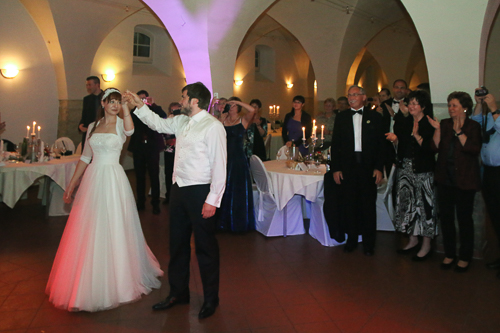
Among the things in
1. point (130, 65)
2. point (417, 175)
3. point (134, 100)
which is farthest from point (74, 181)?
point (130, 65)

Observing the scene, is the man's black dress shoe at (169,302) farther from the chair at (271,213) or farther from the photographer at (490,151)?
the photographer at (490,151)

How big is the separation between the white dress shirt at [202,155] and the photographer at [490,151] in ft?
8.81

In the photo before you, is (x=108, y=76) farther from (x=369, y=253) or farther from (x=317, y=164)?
(x=369, y=253)

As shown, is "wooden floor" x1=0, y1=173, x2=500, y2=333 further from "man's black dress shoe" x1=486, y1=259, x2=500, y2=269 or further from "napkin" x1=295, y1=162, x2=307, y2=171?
"napkin" x1=295, y1=162, x2=307, y2=171

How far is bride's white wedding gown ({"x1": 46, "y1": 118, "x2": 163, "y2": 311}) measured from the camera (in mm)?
3201

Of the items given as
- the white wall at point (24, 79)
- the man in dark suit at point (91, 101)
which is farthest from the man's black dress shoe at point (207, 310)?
the white wall at point (24, 79)

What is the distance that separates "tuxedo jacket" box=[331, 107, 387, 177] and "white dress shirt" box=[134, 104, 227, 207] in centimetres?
203

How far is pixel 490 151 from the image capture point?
4039 mm

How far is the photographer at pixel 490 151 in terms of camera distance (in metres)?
3.99

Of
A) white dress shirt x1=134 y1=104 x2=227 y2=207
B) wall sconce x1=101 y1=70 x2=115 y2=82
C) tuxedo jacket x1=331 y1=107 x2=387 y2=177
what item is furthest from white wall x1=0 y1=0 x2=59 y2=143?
tuxedo jacket x1=331 y1=107 x2=387 y2=177

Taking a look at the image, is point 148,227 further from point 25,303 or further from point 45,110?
point 45,110

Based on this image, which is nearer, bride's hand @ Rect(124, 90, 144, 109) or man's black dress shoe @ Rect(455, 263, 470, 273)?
bride's hand @ Rect(124, 90, 144, 109)

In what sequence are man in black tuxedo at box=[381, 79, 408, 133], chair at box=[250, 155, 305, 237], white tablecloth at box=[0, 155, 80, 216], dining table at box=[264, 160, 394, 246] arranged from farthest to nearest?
1. white tablecloth at box=[0, 155, 80, 216]
2. man in black tuxedo at box=[381, 79, 408, 133]
3. chair at box=[250, 155, 305, 237]
4. dining table at box=[264, 160, 394, 246]

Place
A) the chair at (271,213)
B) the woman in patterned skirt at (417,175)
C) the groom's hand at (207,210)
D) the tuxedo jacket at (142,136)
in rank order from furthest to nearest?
the tuxedo jacket at (142,136) < the chair at (271,213) < the woman in patterned skirt at (417,175) < the groom's hand at (207,210)
